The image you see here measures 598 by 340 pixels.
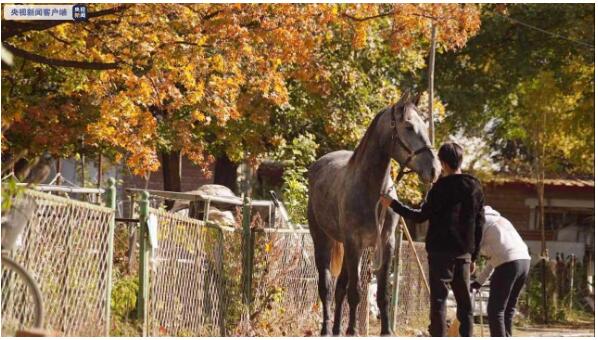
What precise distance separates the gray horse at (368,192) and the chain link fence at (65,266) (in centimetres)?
309

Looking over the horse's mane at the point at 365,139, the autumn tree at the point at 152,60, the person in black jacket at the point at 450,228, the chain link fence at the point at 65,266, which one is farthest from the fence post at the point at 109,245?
the autumn tree at the point at 152,60

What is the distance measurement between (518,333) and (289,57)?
703 centimetres

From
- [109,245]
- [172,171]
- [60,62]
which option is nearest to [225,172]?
[172,171]

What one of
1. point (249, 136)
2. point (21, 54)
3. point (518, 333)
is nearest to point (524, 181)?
point (249, 136)

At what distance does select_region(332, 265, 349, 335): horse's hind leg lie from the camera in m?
15.1

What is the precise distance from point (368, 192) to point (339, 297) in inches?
58.3

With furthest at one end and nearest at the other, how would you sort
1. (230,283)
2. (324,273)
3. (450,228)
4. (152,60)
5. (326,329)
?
(152,60) < (230,283) < (324,273) < (326,329) < (450,228)

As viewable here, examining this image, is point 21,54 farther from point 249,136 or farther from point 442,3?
point 249,136

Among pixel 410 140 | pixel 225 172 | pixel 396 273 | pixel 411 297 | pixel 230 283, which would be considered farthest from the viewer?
pixel 225 172

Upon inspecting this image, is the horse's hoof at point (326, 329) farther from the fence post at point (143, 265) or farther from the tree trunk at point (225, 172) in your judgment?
the tree trunk at point (225, 172)

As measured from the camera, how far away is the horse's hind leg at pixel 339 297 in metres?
15.1

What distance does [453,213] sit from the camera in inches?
488

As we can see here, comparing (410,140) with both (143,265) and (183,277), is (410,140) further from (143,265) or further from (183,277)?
(143,265)

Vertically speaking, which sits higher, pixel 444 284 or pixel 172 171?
pixel 172 171
